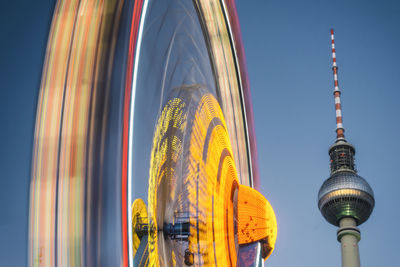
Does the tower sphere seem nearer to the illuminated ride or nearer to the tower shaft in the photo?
the tower shaft

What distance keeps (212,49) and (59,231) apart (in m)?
1.84

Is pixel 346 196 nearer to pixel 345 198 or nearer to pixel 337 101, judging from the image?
pixel 345 198

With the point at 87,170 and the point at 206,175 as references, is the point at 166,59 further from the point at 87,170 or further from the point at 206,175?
the point at 87,170

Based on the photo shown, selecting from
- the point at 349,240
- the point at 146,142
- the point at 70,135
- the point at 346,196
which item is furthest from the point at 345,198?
the point at 70,135

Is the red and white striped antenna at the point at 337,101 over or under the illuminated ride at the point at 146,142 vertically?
over

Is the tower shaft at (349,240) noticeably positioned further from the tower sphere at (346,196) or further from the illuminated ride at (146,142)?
the illuminated ride at (146,142)

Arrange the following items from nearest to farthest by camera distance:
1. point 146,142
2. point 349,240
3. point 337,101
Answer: point 146,142, point 349,240, point 337,101

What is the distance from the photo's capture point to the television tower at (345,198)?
126 ft

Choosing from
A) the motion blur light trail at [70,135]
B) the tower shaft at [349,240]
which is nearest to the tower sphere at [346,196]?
the tower shaft at [349,240]

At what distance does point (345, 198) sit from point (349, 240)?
18.4 feet

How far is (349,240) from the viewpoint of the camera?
42.8 metres

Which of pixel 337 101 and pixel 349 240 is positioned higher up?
pixel 337 101

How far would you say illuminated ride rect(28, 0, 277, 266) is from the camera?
1.70 meters

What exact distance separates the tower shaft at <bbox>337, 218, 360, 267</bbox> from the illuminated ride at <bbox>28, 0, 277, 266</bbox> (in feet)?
132
